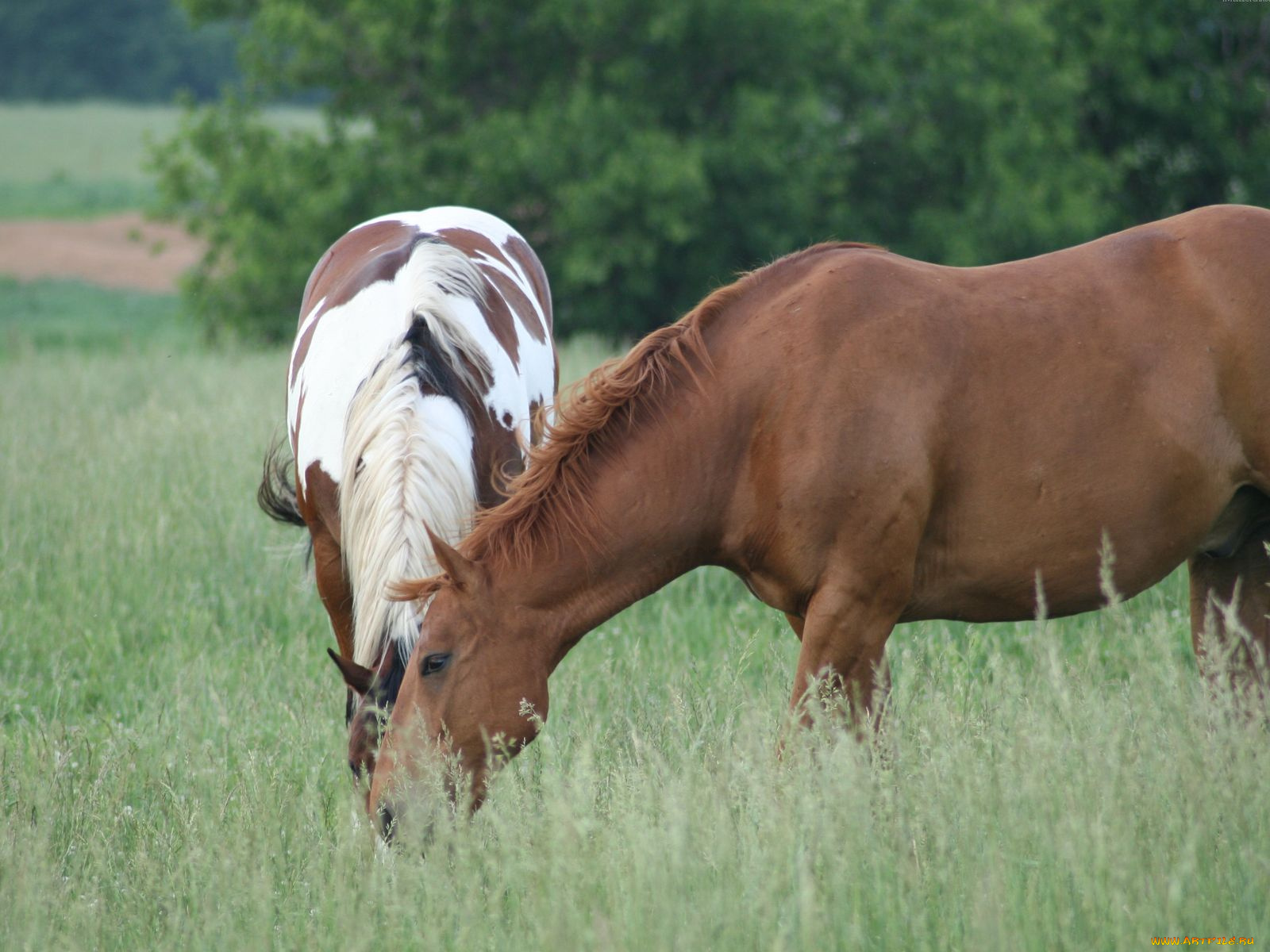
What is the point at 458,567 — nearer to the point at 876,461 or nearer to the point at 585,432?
the point at 585,432

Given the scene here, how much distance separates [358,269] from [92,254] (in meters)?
30.1

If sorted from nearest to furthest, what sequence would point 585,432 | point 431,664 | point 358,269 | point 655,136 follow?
1. point 431,664
2. point 585,432
3. point 358,269
4. point 655,136

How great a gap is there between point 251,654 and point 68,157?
4425cm

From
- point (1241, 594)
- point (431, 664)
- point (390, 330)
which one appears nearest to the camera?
point (431, 664)

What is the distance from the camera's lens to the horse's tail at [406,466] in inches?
138

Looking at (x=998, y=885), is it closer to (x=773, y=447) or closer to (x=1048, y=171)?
(x=773, y=447)

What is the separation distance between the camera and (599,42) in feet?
52.0

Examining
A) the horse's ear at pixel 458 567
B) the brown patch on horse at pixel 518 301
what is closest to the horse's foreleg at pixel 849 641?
the horse's ear at pixel 458 567

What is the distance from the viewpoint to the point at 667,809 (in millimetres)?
2721

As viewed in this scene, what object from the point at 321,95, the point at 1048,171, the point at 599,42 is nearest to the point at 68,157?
the point at 321,95

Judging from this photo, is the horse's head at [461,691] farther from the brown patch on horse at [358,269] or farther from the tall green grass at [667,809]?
the brown patch on horse at [358,269]

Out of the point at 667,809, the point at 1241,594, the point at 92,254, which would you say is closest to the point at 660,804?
the point at 667,809

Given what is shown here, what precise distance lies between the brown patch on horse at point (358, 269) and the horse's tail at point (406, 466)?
40 centimetres

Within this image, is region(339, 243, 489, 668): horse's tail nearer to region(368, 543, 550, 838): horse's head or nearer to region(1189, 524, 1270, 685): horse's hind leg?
region(368, 543, 550, 838): horse's head
